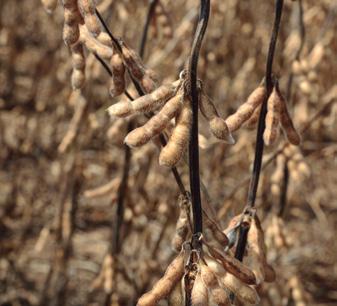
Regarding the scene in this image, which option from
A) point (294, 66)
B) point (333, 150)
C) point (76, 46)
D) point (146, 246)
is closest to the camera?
point (76, 46)

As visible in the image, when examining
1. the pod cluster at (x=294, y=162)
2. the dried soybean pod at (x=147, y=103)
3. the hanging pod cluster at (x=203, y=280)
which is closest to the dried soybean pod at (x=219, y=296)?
the hanging pod cluster at (x=203, y=280)

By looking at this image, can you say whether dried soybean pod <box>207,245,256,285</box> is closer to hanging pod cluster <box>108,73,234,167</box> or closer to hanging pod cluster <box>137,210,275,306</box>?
hanging pod cluster <box>137,210,275,306</box>

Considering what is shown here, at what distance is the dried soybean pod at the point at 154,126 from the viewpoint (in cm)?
92

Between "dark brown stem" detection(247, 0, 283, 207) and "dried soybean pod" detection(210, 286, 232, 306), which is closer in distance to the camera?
"dried soybean pod" detection(210, 286, 232, 306)

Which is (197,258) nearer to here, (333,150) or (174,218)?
(333,150)

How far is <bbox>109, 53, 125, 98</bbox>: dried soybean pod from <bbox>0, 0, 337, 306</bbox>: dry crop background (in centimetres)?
18

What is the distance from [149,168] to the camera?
244cm

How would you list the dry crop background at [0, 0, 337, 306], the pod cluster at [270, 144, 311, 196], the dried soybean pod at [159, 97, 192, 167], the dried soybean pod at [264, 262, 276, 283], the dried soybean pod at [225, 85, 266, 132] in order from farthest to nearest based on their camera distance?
the dry crop background at [0, 0, 337, 306] → the pod cluster at [270, 144, 311, 196] → the dried soybean pod at [264, 262, 276, 283] → the dried soybean pod at [225, 85, 266, 132] → the dried soybean pod at [159, 97, 192, 167]

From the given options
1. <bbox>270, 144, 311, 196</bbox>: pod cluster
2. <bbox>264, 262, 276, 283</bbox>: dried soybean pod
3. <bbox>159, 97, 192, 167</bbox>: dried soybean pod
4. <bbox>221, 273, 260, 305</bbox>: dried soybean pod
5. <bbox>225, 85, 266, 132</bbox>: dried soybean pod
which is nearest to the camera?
<bbox>159, 97, 192, 167</bbox>: dried soybean pod

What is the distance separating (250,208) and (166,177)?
61.3 inches

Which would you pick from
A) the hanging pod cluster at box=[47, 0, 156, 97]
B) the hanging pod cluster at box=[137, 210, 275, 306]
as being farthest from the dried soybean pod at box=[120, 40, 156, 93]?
the hanging pod cluster at box=[137, 210, 275, 306]

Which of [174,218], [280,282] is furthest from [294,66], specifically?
[280,282]

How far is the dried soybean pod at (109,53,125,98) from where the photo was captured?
113cm

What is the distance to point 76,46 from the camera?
4.01 ft
